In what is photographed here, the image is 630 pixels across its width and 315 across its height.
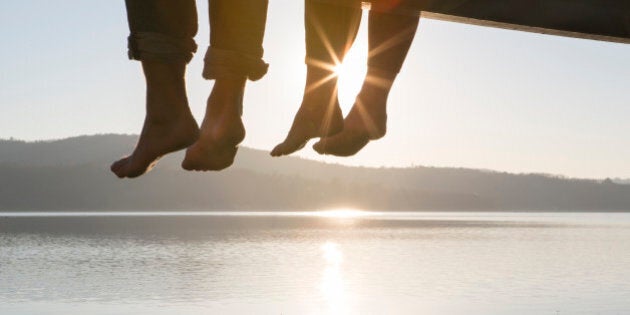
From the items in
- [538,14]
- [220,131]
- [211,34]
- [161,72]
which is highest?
[538,14]

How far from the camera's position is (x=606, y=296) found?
162 meters

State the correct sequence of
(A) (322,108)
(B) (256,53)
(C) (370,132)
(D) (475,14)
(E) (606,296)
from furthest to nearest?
(E) (606,296), (C) (370,132), (A) (322,108), (D) (475,14), (B) (256,53)

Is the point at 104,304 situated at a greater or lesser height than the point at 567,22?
lesser

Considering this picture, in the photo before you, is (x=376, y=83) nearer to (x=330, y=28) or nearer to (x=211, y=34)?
(x=330, y=28)

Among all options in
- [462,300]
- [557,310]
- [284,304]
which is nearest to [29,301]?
[284,304]

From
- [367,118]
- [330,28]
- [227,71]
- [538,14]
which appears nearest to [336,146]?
[367,118]

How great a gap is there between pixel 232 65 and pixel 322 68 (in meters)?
0.37

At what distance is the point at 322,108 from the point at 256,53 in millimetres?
473

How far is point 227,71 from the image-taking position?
2375 mm

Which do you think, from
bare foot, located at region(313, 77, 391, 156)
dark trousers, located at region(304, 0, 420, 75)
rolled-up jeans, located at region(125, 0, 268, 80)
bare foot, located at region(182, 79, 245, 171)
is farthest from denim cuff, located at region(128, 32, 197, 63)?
bare foot, located at region(313, 77, 391, 156)

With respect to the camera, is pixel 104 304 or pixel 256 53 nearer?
pixel 256 53

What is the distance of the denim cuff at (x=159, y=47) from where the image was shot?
2.20 m

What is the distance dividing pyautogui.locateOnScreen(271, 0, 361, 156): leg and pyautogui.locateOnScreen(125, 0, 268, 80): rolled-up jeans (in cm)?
26

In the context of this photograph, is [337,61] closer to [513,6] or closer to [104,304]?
[513,6]
